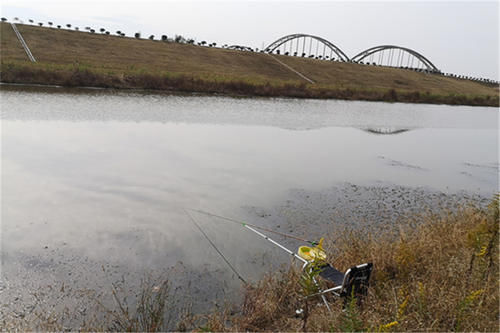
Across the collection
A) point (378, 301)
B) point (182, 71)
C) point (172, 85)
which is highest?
point (182, 71)

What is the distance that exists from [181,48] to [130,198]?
50368mm

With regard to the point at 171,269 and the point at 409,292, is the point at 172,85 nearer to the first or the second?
the point at 171,269

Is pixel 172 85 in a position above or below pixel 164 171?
above

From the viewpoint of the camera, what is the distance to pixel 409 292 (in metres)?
4.34

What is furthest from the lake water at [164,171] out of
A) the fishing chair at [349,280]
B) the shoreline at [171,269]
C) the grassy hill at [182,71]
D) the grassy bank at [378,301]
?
the grassy hill at [182,71]

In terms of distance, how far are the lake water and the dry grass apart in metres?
0.99

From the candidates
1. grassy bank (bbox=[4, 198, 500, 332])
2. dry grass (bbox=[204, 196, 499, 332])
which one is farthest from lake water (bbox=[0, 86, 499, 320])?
dry grass (bbox=[204, 196, 499, 332])

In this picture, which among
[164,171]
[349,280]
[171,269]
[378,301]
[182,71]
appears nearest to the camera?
[349,280]


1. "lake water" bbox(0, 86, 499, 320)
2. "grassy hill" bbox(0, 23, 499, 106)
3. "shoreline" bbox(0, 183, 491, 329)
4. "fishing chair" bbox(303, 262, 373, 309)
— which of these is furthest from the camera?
"grassy hill" bbox(0, 23, 499, 106)

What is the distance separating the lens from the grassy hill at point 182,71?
2530 centimetres

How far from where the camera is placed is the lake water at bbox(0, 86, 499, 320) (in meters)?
5.63

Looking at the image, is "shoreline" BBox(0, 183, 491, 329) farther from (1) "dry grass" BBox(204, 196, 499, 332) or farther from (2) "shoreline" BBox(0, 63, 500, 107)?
(2) "shoreline" BBox(0, 63, 500, 107)

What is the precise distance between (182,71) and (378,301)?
3653 cm

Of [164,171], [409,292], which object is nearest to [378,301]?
[409,292]
